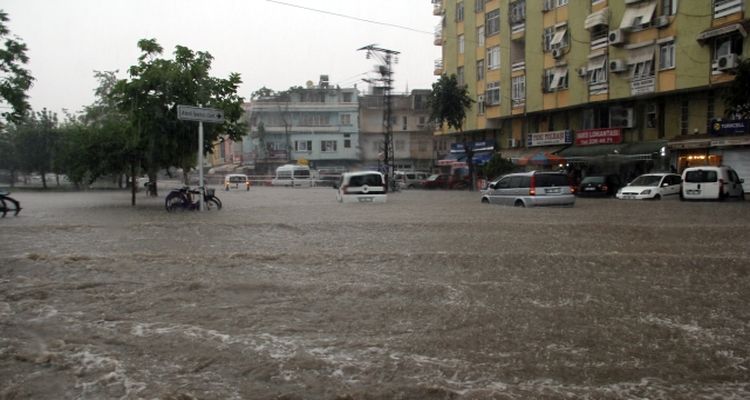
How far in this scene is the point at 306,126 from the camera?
65812 mm

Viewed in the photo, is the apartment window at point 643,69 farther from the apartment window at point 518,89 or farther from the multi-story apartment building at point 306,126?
the multi-story apartment building at point 306,126

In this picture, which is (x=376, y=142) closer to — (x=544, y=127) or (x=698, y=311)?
(x=544, y=127)

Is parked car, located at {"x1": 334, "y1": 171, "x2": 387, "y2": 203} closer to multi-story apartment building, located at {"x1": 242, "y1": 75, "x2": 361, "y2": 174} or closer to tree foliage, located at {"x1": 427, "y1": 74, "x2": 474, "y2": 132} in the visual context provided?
tree foliage, located at {"x1": 427, "y1": 74, "x2": 474, "y2": 132}

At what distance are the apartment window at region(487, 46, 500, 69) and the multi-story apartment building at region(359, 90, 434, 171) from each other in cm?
2134

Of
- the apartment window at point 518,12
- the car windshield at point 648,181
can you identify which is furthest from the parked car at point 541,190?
the apartment window at point 518,12

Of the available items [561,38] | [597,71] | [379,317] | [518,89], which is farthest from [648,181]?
[379,317]

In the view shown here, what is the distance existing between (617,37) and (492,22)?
14397mm

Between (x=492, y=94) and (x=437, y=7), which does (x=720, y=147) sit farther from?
(x=437, y=7)

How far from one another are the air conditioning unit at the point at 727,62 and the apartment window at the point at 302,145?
151 feet

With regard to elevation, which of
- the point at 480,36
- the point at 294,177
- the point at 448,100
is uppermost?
the point at 480,36

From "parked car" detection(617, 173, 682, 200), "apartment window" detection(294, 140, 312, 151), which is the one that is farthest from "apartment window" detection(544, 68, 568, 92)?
"apartment window" detection(294, 140, 312, 151)

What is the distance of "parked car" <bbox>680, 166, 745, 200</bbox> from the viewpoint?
22188 millimetres

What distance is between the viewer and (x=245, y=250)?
1108 cm

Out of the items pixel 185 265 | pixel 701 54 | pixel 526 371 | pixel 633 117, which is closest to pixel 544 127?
pixel 633 117
